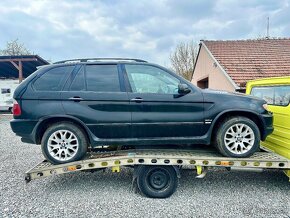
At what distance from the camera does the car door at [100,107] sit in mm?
3633

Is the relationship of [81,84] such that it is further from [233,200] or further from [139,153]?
[233,200]

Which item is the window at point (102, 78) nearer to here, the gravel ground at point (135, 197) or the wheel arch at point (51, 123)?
the wheel arch at point (51, 123)

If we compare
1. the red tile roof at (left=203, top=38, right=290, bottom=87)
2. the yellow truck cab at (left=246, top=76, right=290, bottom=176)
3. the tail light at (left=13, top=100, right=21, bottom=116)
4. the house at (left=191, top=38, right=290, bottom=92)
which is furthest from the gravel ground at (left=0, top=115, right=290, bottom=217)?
the red tile roof at (left=203, top=38, right=290, bottom=87)

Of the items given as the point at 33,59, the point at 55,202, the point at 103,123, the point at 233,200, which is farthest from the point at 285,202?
the point at 33,59

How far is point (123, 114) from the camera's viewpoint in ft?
12.0

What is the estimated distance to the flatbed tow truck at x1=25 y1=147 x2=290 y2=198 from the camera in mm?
3549

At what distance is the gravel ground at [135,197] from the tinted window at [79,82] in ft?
5.99

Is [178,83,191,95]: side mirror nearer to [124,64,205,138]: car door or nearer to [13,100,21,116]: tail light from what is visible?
[124,64,205,138]: car door

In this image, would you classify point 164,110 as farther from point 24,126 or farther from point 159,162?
point 24,126

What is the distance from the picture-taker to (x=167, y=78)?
151 inches

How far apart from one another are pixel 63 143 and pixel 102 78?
129 centimetres

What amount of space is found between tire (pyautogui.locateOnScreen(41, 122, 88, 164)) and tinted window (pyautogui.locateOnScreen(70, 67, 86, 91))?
62 cm

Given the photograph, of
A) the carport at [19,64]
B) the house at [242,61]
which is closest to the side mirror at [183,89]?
the house at [242,61]

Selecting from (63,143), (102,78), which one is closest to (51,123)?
(63,143)
